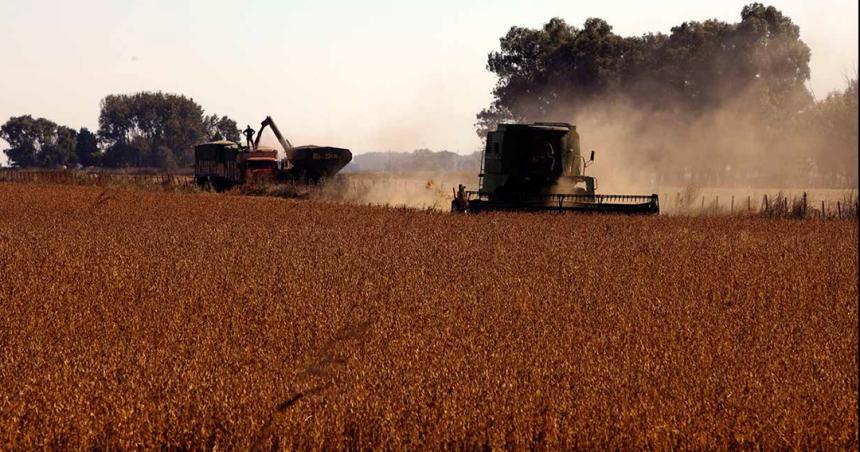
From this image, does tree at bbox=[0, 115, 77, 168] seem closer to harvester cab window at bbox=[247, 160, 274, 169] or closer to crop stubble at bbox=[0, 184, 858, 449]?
harvester cab window at bbox=[247, 160, 274, 169]

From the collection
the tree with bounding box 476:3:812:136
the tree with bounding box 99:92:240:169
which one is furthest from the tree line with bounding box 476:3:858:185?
the tree with bounding box 99:92:240:169

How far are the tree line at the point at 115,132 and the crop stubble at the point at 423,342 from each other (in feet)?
422

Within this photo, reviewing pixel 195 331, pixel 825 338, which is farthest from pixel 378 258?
pixel 825 338

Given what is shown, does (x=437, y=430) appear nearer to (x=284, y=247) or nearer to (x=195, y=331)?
(x=195, y=331)

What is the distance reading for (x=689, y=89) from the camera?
232 ft

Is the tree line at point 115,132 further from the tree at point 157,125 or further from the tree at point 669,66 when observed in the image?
the tree at point 669,66

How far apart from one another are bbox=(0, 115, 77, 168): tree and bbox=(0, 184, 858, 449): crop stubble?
438 ft

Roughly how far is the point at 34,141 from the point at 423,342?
14869 cm

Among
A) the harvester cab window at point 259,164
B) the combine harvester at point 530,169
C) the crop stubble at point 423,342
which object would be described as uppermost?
the harvester cab window at point 259,164

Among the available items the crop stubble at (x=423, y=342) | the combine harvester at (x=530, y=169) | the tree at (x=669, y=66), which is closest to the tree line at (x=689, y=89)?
the tree at (x=669, y=66)

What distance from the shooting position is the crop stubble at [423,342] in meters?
6.19

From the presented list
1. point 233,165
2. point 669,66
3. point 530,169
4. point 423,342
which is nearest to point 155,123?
point 669,66

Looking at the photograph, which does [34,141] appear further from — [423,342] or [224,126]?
[423,342]

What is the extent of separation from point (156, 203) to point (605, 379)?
24.1 m
